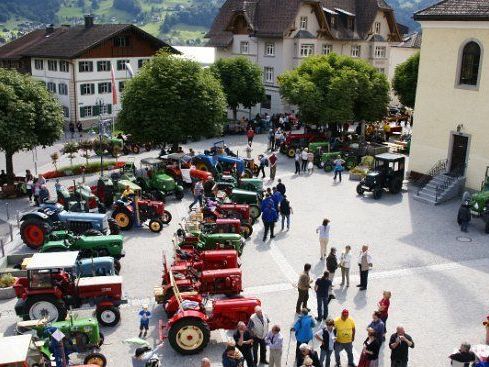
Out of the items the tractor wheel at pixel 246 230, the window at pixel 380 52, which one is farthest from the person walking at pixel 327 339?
the window at pixel 380 52

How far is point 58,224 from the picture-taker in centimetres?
1886

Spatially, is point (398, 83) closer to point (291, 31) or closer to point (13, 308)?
point (291, 31)

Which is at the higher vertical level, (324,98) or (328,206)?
(324,98)

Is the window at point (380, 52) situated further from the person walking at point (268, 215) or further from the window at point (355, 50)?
the person walking at point (268, 215)

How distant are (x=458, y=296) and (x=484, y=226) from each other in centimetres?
726

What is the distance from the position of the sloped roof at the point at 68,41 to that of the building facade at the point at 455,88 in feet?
97.9

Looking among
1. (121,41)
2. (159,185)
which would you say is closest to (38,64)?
(121,41)

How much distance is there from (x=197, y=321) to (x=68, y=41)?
42412 millimetres

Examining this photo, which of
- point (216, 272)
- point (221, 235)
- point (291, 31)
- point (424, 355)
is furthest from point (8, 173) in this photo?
point (291, 31)

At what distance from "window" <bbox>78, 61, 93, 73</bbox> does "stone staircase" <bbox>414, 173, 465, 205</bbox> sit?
106 feet

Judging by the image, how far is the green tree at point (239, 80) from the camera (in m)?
44.0

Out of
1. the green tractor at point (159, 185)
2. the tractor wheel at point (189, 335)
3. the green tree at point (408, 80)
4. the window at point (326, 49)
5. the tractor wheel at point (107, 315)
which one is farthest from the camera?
the window at point (326, 49)

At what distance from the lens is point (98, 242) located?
1689cm

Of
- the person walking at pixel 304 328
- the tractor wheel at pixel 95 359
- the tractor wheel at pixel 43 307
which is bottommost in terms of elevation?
the tractor wheel at pixel 95 359
